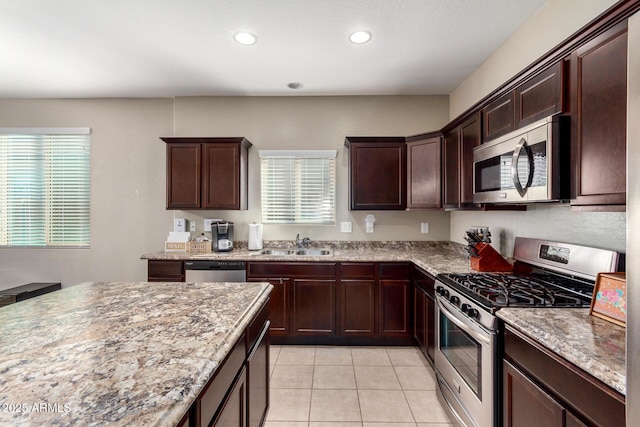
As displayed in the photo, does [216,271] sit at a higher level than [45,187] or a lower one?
lower

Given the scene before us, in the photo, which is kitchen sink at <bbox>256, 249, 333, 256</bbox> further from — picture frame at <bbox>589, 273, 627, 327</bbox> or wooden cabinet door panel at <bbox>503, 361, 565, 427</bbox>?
picture frame at <bbox>589, 273, 627, 327</bbox>

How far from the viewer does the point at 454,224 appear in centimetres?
352

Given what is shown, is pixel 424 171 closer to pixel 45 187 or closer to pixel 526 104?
pixel 526 104

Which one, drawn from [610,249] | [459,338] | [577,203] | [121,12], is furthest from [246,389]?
[121,12]

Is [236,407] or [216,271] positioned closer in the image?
[236,407]

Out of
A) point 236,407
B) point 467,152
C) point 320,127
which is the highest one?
point 320,127

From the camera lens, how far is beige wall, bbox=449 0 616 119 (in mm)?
1775

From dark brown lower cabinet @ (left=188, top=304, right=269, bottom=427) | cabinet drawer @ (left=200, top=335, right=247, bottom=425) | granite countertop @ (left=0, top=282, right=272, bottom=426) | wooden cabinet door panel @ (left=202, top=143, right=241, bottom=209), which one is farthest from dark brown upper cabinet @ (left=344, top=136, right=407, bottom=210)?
cabinet drawer @ (left=200, top=335, right=247, bottom=425)

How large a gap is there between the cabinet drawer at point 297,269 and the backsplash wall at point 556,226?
5.00 ft

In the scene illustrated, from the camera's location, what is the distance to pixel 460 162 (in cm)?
257

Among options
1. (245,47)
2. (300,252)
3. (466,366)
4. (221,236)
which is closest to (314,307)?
(300,252)

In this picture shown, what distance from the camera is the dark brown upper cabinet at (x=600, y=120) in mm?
1149

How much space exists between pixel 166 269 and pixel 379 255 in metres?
2.20

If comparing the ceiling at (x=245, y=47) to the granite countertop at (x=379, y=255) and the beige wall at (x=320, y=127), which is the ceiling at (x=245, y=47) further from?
the granite countertop at (x=379, y=255)
